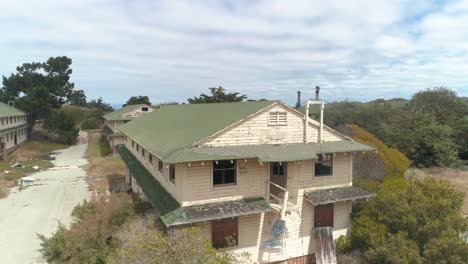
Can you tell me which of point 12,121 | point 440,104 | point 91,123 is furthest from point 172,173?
point 91,123

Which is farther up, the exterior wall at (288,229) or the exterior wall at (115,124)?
the exterior wall at (115,124)

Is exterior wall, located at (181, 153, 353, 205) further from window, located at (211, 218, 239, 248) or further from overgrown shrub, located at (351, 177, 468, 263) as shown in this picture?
overgrown shrub, located at (351, 177, 468, 263)

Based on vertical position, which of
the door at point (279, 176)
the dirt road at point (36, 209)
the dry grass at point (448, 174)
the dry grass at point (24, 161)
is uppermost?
the door at point (279, 176)

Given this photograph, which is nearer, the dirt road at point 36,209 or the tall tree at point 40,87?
the dirt road at point 36,209

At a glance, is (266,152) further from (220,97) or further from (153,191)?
(220,97)

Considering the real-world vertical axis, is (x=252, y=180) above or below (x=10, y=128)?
below

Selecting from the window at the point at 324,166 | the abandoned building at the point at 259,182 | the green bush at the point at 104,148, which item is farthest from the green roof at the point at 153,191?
the green bush at the point at 104,148

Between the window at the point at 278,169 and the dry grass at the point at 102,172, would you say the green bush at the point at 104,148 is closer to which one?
the dry grass at the point at 102,172
